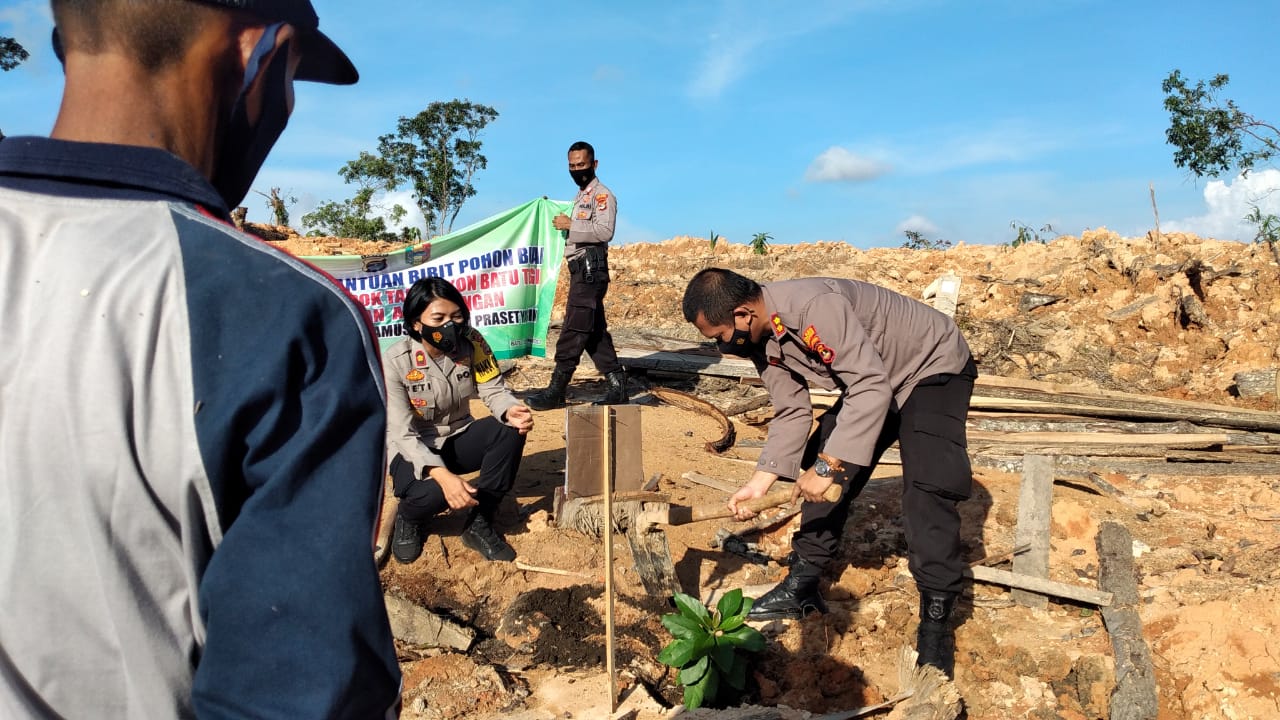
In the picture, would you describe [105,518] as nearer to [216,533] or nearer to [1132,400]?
[216,533]

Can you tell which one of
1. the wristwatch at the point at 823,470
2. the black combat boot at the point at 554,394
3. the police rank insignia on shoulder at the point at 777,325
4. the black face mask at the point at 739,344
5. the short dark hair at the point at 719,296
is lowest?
the wristwatch at the point at 823,470

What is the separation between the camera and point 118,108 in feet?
3.15

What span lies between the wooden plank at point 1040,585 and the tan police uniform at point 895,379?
972 mm

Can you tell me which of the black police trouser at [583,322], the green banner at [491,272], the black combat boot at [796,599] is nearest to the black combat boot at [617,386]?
the black police trouser at [583,322]

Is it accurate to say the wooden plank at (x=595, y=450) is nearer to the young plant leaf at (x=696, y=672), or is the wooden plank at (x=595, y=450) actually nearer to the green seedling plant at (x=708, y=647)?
the green seedling plant at (x=708, y=647)

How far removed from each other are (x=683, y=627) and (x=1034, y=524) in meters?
2.38

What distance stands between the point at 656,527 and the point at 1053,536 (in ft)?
8.48

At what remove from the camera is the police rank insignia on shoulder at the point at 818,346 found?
367cm

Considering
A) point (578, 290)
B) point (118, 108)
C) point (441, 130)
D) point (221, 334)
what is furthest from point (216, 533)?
point (441, 130)

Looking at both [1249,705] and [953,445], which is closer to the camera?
[1249,705]

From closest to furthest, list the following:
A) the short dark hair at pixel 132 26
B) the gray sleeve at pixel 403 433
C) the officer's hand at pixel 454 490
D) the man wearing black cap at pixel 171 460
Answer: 1. the man wearing black cap at pixel 171 460
2. the short dark hair at pixel 132 26
3. the officer's hand at pixel 454 490
4. the gray sleeve at pixel 403 433

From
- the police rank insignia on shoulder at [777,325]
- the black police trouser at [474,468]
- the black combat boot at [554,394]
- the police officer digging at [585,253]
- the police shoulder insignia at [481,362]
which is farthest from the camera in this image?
the black combat boot at [554,394]

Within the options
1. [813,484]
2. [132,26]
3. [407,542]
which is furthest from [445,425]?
[132,26]

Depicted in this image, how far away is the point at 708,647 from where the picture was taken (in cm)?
371
